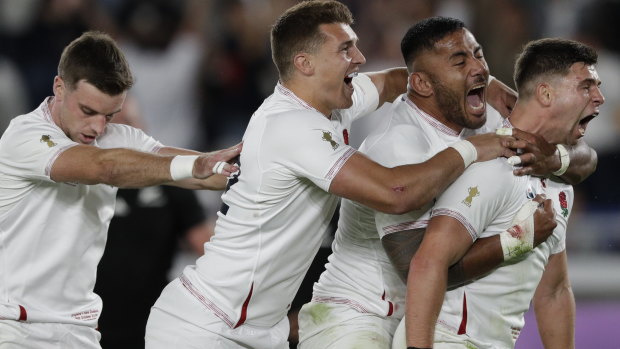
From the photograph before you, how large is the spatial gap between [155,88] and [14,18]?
4.62ft

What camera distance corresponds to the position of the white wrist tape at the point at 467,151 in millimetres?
4133

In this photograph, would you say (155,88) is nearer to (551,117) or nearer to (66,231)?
(66,231)

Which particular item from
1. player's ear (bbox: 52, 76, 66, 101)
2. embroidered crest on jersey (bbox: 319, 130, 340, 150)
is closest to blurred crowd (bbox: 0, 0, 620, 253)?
player's ear (bbox: 52, 76, 66, 101)

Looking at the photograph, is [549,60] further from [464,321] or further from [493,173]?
[464,321]

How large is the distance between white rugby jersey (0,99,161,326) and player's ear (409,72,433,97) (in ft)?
4.88

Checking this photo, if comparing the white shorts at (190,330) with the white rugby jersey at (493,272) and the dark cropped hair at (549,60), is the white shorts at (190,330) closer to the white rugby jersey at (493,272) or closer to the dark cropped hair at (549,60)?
the white rugby jersey at (493,272)

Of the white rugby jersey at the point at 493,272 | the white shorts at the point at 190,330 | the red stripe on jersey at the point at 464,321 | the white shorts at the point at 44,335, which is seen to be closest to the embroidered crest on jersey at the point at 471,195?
the white rugby jersey at the point at 493,272

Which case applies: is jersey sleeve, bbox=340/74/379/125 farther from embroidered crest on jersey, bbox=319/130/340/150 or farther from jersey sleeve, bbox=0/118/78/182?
jersey sleeve, bbox=0/118/78/182

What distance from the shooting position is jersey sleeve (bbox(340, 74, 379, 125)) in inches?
194

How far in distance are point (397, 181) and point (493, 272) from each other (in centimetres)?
61

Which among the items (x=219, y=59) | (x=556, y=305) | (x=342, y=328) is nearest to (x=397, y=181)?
(x=342, y=328)

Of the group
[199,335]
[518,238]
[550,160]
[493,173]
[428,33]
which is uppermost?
[428,33]

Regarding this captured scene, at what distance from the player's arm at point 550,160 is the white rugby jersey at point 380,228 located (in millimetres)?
390

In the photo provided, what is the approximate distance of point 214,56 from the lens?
9156mm
